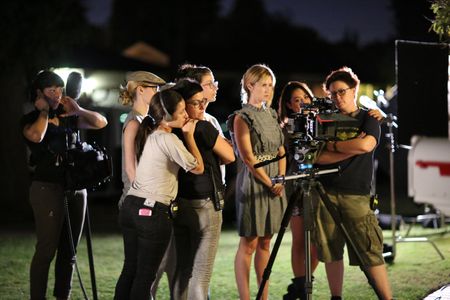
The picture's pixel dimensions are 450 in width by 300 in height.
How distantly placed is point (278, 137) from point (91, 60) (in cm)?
1271

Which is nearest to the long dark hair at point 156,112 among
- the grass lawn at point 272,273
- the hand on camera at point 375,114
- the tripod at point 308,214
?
the tripod at point 308,214

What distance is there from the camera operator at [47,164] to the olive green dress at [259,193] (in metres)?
1.32

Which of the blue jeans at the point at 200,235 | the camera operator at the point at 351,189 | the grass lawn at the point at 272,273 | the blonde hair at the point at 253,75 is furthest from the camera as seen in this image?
the grass lawn at the point at 272,273

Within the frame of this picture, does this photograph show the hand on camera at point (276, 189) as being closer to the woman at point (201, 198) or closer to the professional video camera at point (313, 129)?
the professional video camera at point (313, 129)

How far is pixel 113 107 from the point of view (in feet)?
56.7

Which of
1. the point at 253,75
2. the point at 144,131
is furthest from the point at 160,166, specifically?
the point at 253,75

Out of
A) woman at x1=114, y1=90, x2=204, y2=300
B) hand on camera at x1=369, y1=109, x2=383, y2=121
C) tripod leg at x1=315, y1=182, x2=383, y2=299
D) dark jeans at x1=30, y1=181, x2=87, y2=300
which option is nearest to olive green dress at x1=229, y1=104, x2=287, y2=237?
tripod leg at x1=315, y1=182, x2=383, y2=299

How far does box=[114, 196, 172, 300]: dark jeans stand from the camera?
5516 millimetres

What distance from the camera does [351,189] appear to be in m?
6.25

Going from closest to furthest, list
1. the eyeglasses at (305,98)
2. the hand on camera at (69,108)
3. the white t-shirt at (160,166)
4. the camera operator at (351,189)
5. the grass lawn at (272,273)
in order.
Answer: the white t-shirt at (160,166) < the camera operator at (351,189) < the hand on camera at (69,108) < the eyeglasses at (305,98) < the grass lawn at (272,273)

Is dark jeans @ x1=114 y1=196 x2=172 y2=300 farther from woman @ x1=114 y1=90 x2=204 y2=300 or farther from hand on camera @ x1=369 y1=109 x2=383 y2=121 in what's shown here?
hand on camera @ x1=369 y1=109 x2=383 y2=121

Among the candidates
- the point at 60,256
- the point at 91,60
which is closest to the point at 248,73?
the point at 60,256

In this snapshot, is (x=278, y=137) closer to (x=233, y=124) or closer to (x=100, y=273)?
(x=233, y=124)

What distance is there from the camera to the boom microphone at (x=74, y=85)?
6852 millimetres
